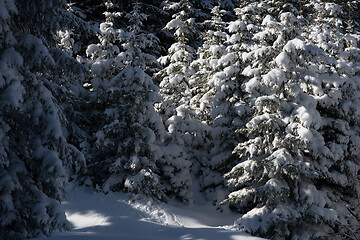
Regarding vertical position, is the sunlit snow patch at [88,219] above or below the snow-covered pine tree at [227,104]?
below

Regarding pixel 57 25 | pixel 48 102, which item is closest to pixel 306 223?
pixel 48 102

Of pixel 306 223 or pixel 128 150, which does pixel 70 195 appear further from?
pixel 306 223

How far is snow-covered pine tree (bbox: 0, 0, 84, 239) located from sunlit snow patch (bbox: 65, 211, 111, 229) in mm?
4331

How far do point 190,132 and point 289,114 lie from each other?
591 cm

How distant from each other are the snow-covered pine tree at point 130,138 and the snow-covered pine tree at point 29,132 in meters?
5.21

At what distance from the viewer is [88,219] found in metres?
A: 13.4

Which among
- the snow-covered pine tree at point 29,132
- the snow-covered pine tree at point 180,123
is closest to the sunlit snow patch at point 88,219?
the snow-covered pine tree at point 180,123

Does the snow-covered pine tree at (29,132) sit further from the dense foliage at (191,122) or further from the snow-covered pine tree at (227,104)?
the snow-covered pine tree at (227,104)

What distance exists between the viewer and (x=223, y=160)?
16.7m

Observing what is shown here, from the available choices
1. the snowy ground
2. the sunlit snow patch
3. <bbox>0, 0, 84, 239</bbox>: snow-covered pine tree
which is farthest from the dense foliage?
the sunlit snow patch

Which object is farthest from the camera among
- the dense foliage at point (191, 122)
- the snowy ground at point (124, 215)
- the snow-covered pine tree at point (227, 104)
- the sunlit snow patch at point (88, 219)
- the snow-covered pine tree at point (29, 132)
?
the snow-covered pine tree at point (227, 104)

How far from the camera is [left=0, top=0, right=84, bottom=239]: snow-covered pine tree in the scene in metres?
7.89

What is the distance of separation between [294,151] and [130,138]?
21.7ft

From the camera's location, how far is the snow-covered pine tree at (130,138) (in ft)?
46.4
